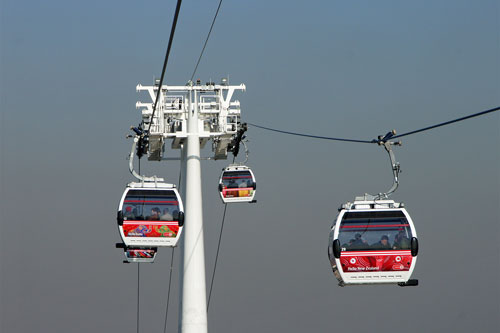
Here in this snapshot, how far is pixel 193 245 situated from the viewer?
1106 inches

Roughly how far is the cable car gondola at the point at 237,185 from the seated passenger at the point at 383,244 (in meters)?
13.9

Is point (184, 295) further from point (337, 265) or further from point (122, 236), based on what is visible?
point (337, 265)

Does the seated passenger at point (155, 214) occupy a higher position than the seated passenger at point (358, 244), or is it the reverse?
the seated passenger at point (155, 214)

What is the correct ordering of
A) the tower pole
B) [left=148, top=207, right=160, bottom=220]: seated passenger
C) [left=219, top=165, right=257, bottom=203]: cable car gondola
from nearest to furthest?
1. [left=148, top=207, right=160, bottom=220]: seated passenger
2. the tower pole
3. [left=219, top=165, right=257, bottom=203]: cable car gondola

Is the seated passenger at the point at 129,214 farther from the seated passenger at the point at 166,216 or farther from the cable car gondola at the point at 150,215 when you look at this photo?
the seated passenger at the point at 166,216

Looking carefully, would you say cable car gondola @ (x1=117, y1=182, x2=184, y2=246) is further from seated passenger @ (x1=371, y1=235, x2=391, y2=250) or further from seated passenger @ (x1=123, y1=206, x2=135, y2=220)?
seated passenger @ (x1=371, y1=235, x2=391, y2=250)

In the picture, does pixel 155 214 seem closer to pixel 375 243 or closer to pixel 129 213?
pixel 129 213

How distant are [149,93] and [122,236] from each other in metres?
7.86

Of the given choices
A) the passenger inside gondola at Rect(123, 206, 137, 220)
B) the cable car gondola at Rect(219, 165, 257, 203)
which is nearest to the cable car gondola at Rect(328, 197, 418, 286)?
the passenger inside gondola at Rect(123, 206, 137, 220)

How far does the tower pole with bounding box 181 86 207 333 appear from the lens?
90.3ft

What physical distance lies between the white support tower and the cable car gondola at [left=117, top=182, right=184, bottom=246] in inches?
231

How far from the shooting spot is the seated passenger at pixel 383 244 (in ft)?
55.2

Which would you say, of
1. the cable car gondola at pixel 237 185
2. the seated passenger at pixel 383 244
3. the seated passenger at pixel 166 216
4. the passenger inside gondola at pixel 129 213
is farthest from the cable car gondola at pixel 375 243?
the cable car gondola at pixel 237 185

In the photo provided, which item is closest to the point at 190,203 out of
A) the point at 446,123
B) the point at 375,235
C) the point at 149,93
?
the point at 149,93
